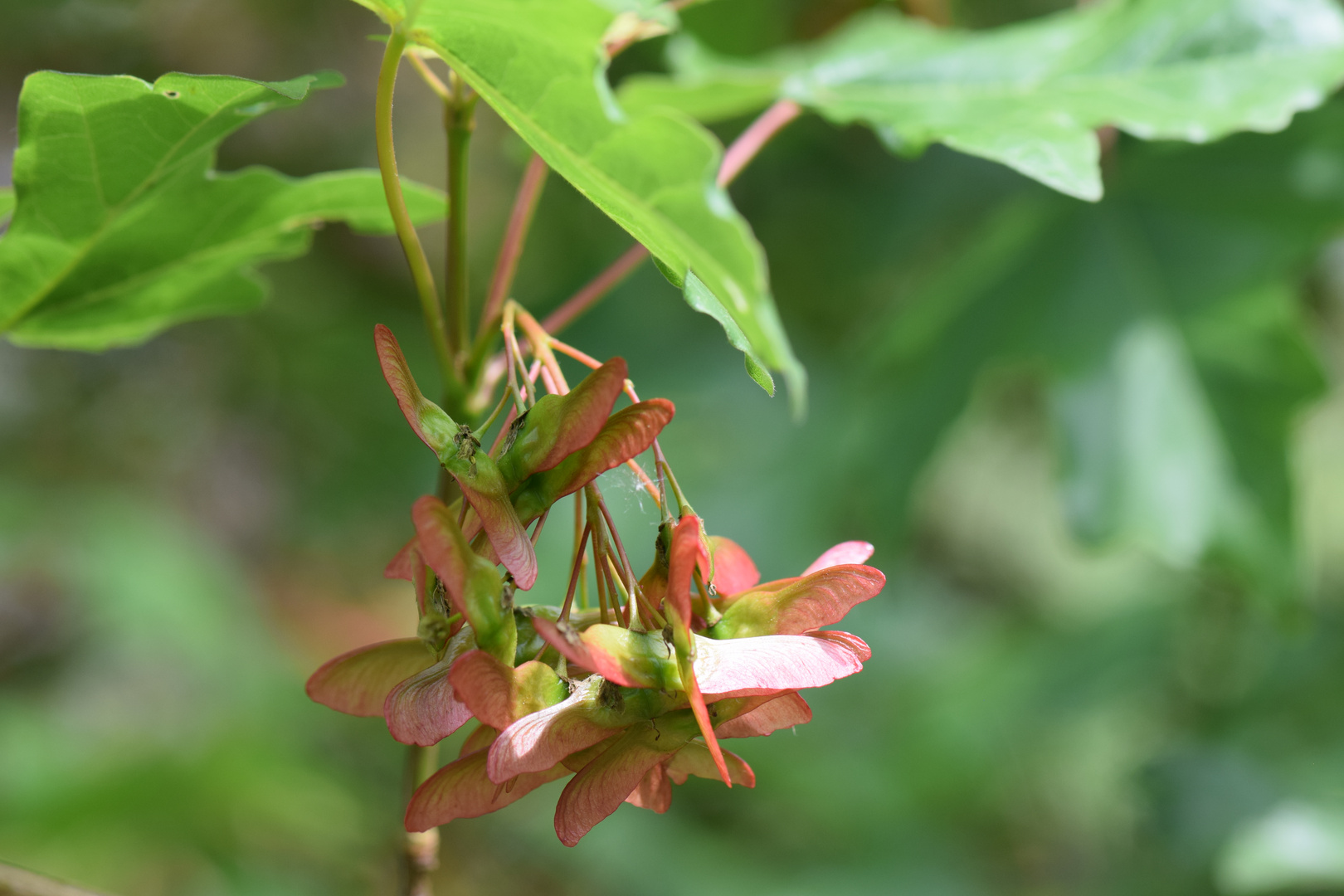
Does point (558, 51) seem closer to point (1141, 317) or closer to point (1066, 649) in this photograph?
point (1141, 317)

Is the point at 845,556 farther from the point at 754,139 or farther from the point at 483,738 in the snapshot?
the point at 754,139

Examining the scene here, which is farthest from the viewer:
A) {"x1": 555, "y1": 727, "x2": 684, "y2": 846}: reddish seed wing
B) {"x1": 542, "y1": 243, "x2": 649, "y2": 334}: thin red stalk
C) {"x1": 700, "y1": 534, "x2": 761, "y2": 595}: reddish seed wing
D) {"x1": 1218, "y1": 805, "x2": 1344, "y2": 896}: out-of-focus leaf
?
{"x1": 1218, "y1": 805, "x2": 1344, "y2": 896}: out-of-focus leaf

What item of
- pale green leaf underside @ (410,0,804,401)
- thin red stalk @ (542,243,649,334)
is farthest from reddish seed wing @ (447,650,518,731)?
thin red stalk @ (542,243,649,334)

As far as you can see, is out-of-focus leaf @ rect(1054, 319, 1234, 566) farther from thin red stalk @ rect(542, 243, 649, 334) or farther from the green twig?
the green twig

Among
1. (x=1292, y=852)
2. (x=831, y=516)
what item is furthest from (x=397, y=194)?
(x=831, y=516)

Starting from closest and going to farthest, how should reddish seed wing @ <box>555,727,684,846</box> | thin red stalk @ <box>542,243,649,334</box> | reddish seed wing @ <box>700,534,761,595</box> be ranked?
1. reddish seed wing @ <box>555,727,684,846</box>
2. reddish seed wing @ <box>700,534,761,595</box>
3. thin red stalk @ <box>542,243,649,334</box>

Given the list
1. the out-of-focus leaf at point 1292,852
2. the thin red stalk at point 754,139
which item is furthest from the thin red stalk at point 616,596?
the out-of-focus leaf at point 1292,852

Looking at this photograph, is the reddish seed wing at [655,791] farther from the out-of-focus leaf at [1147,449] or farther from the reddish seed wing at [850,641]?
the out-of-focus leaf at [1147,449]
